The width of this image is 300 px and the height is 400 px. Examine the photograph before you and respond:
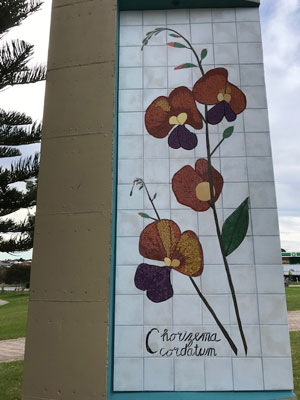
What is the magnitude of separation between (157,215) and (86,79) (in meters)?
1.37

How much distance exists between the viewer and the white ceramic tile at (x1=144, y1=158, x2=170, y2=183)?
2.84 meters

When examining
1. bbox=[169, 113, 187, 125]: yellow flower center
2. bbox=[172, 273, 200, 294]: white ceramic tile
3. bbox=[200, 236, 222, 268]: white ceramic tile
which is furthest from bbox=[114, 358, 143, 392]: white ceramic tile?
bbox=[169, 113, 187, 125]: yellow flower center

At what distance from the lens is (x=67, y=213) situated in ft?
8.59

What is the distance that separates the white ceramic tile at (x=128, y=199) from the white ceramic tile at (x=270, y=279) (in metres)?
1.13

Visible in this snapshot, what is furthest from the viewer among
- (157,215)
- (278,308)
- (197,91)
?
(197,91)

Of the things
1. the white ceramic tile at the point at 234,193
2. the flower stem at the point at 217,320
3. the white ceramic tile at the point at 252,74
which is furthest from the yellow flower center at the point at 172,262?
the white ceramic tile at the point at 252,74

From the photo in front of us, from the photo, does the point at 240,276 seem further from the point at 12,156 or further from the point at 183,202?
the point at 12,156

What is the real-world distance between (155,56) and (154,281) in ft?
6.95

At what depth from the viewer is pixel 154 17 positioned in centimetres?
320

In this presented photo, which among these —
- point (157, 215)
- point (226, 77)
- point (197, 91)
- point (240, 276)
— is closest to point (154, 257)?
point (157, 215)

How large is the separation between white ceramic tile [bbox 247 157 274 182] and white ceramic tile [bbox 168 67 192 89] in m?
0.94

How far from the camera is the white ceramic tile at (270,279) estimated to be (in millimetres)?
2594

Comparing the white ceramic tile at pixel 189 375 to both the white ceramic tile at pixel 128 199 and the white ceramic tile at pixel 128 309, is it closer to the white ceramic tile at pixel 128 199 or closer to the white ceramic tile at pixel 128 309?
the white ceramic tile at pixel 128 309

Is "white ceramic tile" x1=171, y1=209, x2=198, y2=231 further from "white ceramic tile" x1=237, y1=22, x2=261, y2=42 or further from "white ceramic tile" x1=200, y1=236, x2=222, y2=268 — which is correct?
"white ceramic tile" x1=237, y1=22, x2=261, y2=42
